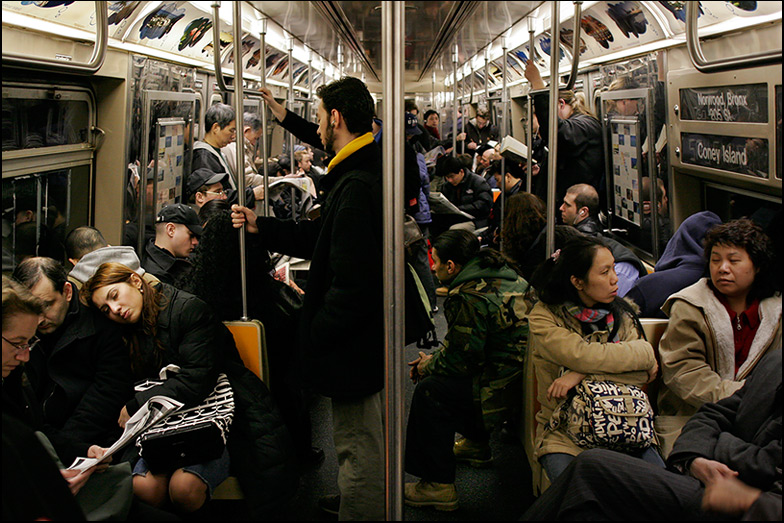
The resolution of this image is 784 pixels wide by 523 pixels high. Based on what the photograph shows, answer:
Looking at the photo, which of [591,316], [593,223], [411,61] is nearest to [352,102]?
[411,61]

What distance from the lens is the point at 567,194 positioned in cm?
281

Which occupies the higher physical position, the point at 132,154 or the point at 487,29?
the point at 487,29

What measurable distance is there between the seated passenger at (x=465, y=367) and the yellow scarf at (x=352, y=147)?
1.86 feet

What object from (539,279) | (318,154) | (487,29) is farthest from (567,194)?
(318,154)

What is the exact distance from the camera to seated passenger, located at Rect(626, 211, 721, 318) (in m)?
2.75

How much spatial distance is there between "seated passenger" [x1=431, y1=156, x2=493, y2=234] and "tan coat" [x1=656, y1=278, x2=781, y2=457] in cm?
93

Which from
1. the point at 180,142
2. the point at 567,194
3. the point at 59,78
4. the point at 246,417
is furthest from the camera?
the point at 180,142

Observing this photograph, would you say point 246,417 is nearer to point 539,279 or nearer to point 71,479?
point 71,479

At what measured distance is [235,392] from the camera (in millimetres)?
2650

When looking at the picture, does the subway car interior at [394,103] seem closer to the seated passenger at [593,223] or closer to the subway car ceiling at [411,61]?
the subway car ceiling at [411,61]

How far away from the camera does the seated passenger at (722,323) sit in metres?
2.36

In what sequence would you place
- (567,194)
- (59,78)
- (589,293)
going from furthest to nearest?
(59,78) < (567,194) < (589,293)

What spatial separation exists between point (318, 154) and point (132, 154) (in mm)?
1397

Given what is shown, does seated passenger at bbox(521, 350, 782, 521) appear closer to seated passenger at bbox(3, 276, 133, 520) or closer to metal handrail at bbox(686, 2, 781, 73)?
metal handrail at bbox(686, 2, 781, 73)
